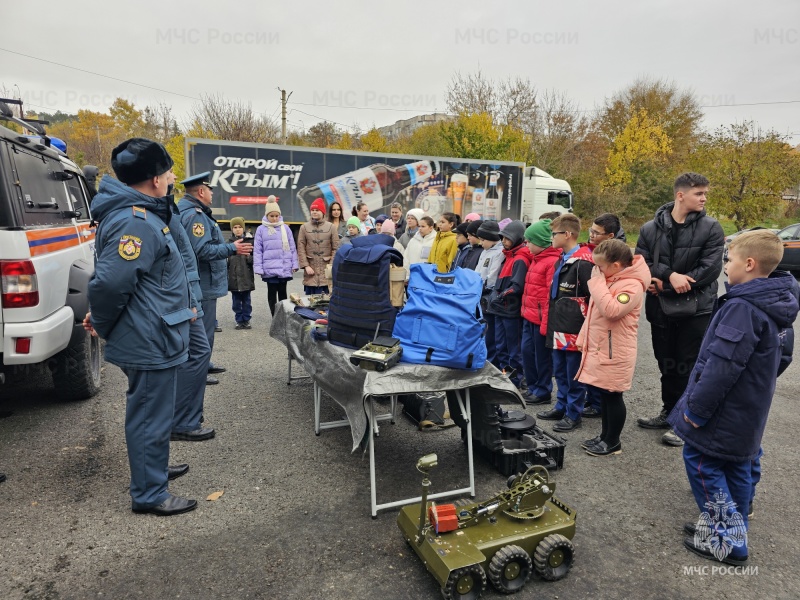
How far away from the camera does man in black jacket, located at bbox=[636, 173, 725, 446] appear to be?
4043 mm

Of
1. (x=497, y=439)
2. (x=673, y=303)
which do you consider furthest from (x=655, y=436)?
(x=497, y=439)

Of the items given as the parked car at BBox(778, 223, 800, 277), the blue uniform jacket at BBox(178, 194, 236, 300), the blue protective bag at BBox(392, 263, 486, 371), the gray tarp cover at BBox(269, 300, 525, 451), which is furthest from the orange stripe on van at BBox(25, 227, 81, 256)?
the parked car at BBox(778, 223, 800, 277)

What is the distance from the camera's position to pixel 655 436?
4.35 meters

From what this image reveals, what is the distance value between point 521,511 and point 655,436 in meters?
2.23

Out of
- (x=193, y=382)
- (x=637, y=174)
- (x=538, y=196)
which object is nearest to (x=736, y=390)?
(x=193, y=382)

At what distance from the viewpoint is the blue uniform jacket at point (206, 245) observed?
4.65 m

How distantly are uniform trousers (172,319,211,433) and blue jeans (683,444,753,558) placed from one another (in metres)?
3.32

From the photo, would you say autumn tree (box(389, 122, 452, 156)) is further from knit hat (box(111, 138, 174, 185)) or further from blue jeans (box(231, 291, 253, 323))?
knit hat (box(111, 138, 174, 185))

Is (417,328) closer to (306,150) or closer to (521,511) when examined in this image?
(521,511)

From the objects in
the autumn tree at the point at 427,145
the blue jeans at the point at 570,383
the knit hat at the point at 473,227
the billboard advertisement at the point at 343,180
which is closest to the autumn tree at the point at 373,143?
the autumn tree at the point at 427,145

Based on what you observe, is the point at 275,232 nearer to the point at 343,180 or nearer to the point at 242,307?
the point at 242,307

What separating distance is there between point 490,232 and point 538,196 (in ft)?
51.8

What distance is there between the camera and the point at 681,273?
13.6ft

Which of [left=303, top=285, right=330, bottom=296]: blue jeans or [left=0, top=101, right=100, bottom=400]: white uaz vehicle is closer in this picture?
[left=0, top=101, right=100, bottom=400]: white uaz vehicle
